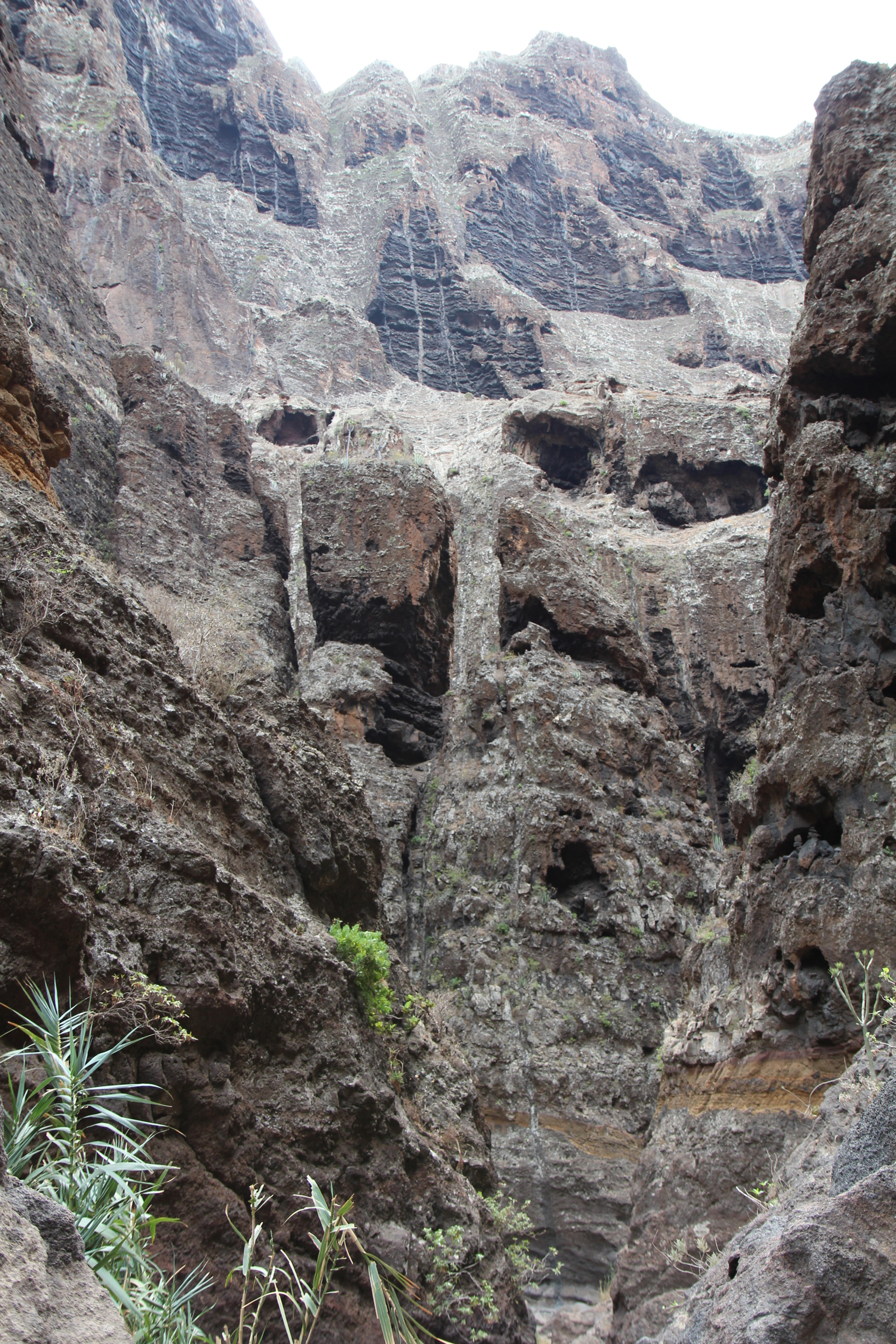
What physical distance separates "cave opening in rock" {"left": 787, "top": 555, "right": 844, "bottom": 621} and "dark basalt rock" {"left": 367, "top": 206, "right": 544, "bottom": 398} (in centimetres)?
4532

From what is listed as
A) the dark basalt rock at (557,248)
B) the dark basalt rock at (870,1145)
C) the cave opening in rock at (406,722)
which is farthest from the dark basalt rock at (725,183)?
the dark basalt rock at (870,1145)

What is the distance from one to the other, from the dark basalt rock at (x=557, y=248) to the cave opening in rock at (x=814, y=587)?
188ft

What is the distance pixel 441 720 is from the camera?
23172mm

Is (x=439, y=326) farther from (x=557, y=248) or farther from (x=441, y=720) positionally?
(x=441, y=720)

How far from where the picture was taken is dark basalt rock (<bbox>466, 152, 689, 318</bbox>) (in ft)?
213

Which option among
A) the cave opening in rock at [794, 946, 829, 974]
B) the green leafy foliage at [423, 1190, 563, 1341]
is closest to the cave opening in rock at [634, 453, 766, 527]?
the cave opening in rock at [794, 946, 829, 974]

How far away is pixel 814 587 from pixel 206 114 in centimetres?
6915

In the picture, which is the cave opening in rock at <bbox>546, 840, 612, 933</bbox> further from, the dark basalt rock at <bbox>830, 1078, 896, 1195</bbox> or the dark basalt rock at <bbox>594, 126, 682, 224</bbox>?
the dark basalt rock at <bbox>594, 126, 682, 224</bbox>

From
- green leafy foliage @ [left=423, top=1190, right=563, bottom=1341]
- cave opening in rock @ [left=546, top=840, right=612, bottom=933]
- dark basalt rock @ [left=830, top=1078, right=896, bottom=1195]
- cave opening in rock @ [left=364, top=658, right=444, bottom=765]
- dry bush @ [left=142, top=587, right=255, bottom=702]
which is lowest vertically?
cave opening in rock @ [left=546, top=840, right=612, bottom=933]

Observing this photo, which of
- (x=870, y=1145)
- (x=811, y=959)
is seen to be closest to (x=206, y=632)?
(x=811, y=959)

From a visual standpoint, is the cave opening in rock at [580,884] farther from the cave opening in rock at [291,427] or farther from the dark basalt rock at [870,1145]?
the cave opening in rock at [291,427]

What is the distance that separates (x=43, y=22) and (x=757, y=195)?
52.4m

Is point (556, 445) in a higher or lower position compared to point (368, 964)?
higher

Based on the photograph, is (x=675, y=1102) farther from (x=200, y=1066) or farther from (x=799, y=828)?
(x=200, y=1066)
